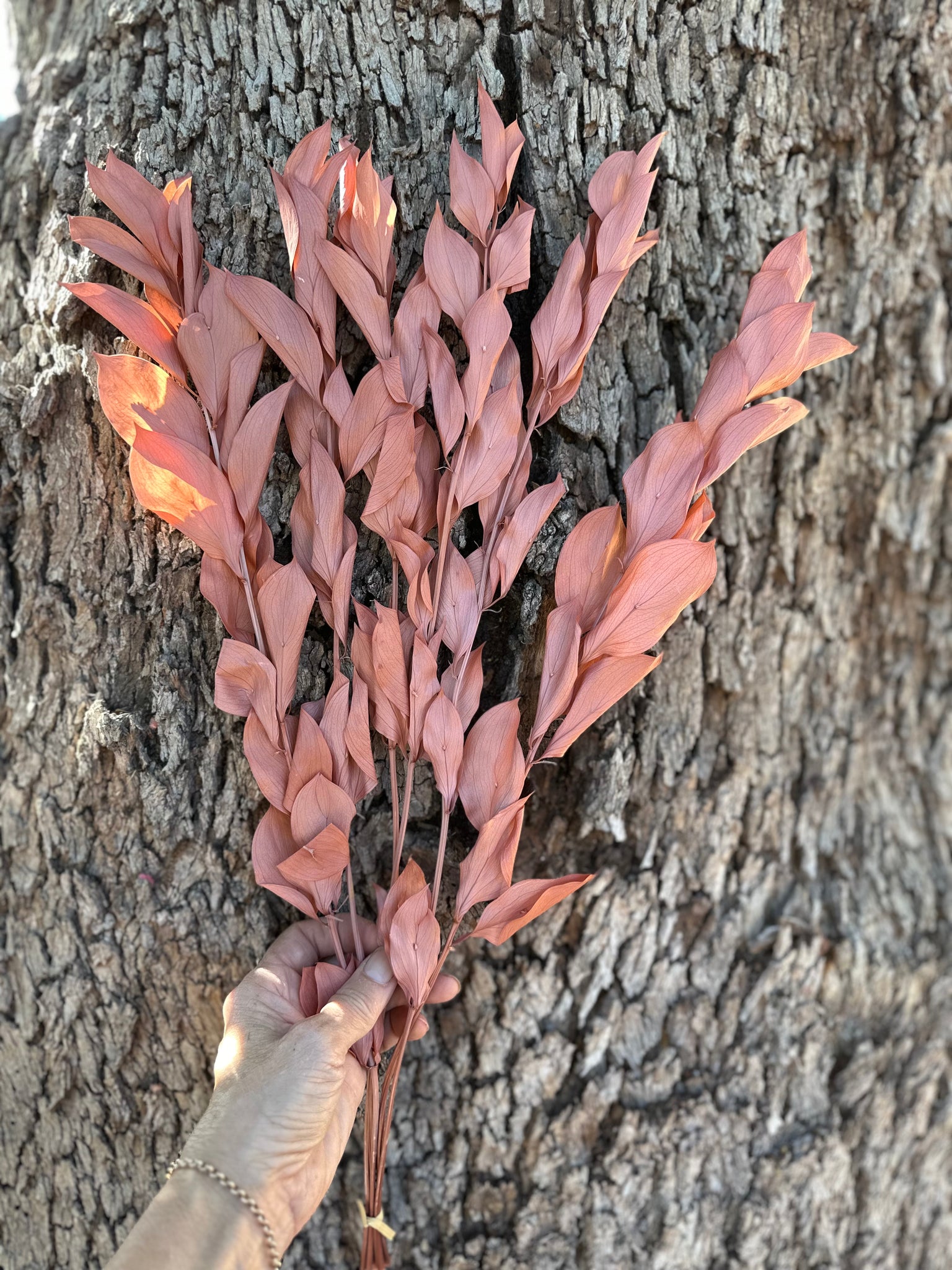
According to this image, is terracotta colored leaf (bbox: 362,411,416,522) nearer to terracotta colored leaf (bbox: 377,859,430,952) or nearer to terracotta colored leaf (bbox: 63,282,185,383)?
terracotta colored leaf (bbox: 63,282,185,383)

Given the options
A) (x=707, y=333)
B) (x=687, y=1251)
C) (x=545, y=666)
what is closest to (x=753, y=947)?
(x=687, y=1251)

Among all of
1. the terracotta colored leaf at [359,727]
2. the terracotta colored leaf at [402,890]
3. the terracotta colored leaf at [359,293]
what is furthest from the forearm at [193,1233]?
the terracotta colored leaf at [359,293]

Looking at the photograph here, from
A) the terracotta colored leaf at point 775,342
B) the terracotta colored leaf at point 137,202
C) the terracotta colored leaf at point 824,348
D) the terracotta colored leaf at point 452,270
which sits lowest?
the terracotta colored leaf at point 137,202

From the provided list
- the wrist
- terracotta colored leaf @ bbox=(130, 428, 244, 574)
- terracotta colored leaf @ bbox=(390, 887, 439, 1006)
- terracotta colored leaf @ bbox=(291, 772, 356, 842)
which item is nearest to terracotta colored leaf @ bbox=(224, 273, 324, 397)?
terracotta colored leaf @ bbox=(130, 428, 244, 574)

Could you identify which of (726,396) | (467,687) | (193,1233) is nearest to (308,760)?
(467,687)

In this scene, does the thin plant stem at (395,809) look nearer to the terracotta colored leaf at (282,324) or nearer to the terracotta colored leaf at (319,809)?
the terracotta colored leaf at (319,809)

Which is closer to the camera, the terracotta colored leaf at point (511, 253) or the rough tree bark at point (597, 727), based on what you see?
the terracotta colored leaf at point (511, 253)

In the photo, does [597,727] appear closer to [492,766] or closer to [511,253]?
[492,766]

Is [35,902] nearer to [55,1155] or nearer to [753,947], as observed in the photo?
[55,1155]
